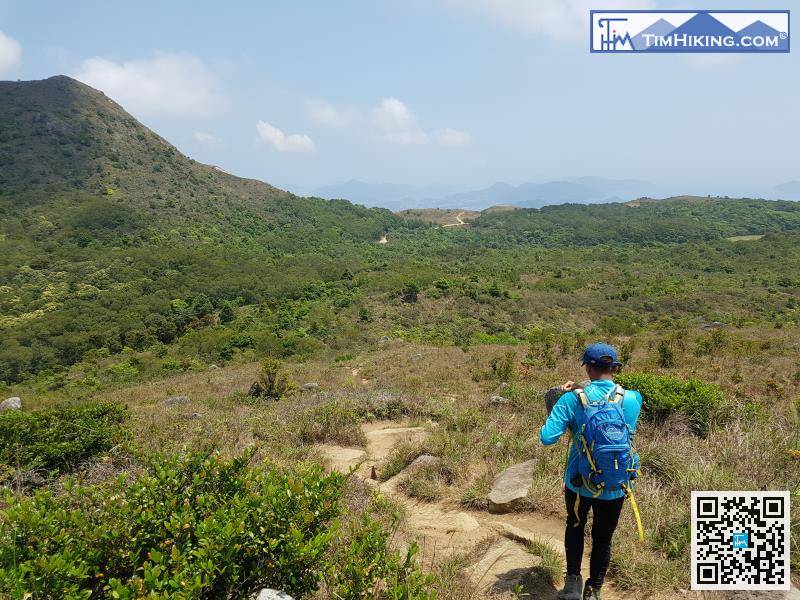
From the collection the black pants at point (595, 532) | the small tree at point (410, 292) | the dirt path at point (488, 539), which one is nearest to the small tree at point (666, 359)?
the dirt path at point (488, 539)

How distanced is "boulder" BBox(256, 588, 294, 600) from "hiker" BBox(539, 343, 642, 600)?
1749mm

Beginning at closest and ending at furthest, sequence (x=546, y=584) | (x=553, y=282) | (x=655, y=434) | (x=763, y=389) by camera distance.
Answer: (x=546, y=584) < (x=655, y=434) < (x=763, y=389) < (x=553, y=282)

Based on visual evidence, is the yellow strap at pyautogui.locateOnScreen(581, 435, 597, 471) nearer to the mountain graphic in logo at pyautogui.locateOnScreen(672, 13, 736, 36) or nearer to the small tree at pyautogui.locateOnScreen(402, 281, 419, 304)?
the mountain graphic in logo at pyautogui.locateOnScreen(672, 13, 736, 36)

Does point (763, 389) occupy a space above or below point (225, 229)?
below

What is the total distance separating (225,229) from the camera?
6500 cm

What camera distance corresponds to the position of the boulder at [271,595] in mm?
2334

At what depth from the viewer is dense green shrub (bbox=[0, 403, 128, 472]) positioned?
5711 mm

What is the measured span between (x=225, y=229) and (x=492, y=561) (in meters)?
68.4

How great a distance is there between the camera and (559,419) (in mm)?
2846

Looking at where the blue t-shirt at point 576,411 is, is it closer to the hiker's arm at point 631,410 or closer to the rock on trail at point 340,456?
the hiker's arm at point 631,410

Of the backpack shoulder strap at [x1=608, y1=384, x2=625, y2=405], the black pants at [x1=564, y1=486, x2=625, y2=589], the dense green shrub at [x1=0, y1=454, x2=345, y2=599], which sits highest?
the backpack shoulder strap at [x1=608, y1=384, x2=625, y2=405]

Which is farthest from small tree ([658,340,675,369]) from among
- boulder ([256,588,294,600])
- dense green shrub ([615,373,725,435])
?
boulder ([256,588,294,600])

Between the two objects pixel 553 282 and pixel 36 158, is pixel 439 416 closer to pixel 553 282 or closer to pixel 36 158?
pixel 553 282

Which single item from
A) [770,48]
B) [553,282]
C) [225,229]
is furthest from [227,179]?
[770,48]
